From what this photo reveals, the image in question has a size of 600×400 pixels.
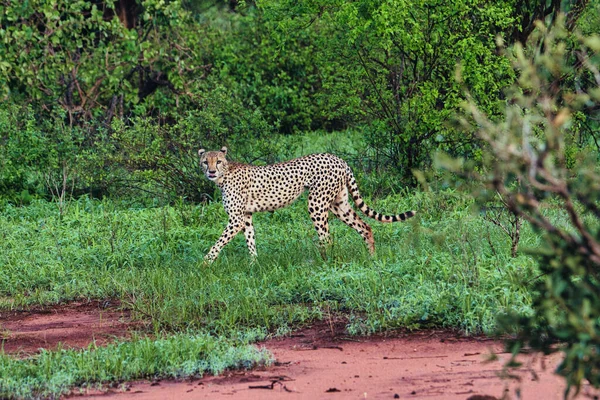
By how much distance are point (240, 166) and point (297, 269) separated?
6.69 feet

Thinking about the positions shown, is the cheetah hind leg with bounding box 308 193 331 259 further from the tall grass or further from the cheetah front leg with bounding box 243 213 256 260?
the cheetah front leg with bounding box 243 213 256 260

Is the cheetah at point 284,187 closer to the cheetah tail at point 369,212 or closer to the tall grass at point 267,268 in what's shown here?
the cheetah tail at point 369,212

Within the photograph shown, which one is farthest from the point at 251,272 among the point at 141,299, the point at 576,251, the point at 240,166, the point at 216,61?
the point at 216,61

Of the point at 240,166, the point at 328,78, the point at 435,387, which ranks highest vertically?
the point at 328,78

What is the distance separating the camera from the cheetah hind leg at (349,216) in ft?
34.3

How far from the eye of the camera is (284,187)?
35.0 feet

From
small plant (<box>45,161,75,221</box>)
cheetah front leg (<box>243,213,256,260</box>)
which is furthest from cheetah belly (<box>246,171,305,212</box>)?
small plant (<box>45,161,75,221</box>)

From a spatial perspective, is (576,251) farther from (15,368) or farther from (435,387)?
(15,368)

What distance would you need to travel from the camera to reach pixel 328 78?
13.0 m

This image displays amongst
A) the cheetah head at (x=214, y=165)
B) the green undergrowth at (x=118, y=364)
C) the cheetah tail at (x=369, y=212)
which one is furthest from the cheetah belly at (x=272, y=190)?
the green undergrowth at (x=118, y=364)

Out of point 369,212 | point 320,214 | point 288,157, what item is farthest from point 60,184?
point 369,212

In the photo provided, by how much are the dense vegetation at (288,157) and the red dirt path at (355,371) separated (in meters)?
0.21

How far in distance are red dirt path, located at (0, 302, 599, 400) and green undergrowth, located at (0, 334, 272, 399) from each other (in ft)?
0.38

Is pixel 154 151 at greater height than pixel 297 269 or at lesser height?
greater
